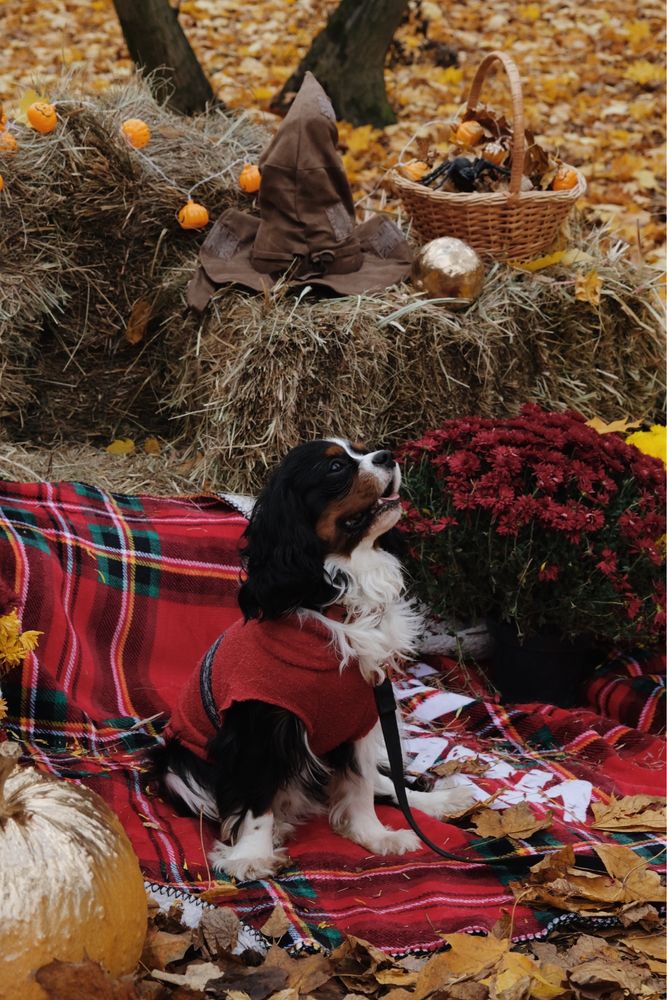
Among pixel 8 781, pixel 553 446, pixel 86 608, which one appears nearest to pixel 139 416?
pixel 86 608

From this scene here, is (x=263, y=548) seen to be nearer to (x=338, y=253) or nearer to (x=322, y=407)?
(x=322, y=407)

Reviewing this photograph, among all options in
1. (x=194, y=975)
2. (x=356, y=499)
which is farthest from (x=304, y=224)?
(x=194, y=975)

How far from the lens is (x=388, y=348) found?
4602 mm

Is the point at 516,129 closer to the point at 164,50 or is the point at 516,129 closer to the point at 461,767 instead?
the point at 461,767

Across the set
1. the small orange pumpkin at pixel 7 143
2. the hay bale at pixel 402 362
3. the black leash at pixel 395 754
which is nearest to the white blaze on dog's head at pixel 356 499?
the black leash at pixel 395 754

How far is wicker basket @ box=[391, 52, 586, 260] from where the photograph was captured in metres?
4.88

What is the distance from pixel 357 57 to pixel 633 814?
20.9 feet

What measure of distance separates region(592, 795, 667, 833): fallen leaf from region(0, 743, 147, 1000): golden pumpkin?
158 centimetres

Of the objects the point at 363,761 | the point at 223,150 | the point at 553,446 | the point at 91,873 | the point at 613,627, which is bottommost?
the point at 613,627

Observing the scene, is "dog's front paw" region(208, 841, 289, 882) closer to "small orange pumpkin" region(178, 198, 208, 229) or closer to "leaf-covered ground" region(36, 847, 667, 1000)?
"leaf-covered ground" region(36, 847, 667, 1000)

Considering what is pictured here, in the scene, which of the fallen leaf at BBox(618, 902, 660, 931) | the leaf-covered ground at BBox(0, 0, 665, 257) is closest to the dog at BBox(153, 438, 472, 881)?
the fallen leaf at BBox(618, 902, 660, 931)

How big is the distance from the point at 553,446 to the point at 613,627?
70 cm

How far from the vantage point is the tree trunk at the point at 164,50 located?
282 inches

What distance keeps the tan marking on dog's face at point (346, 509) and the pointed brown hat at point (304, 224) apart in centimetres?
212
